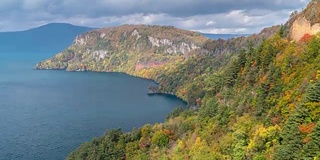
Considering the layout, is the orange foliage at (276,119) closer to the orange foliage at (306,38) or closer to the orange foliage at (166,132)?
the orange foliage at (306,38)

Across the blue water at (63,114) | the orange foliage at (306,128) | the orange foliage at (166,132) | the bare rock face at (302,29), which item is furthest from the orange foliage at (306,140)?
the blue water at (63,114)

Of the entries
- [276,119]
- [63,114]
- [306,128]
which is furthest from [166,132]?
[63,114]

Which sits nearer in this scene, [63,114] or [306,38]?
[306,38]

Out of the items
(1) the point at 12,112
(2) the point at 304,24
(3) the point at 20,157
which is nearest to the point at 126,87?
(1) the point at 12,112

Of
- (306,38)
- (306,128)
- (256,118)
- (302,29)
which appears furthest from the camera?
(302,29)

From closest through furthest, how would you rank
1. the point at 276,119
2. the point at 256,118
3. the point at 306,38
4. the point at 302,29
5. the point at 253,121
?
the point at 276,119 → the point at 253,121 → the point at 256,118 → the point at 306,38 → the point at 302,29

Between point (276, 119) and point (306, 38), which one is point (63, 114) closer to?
point (306, 38)
